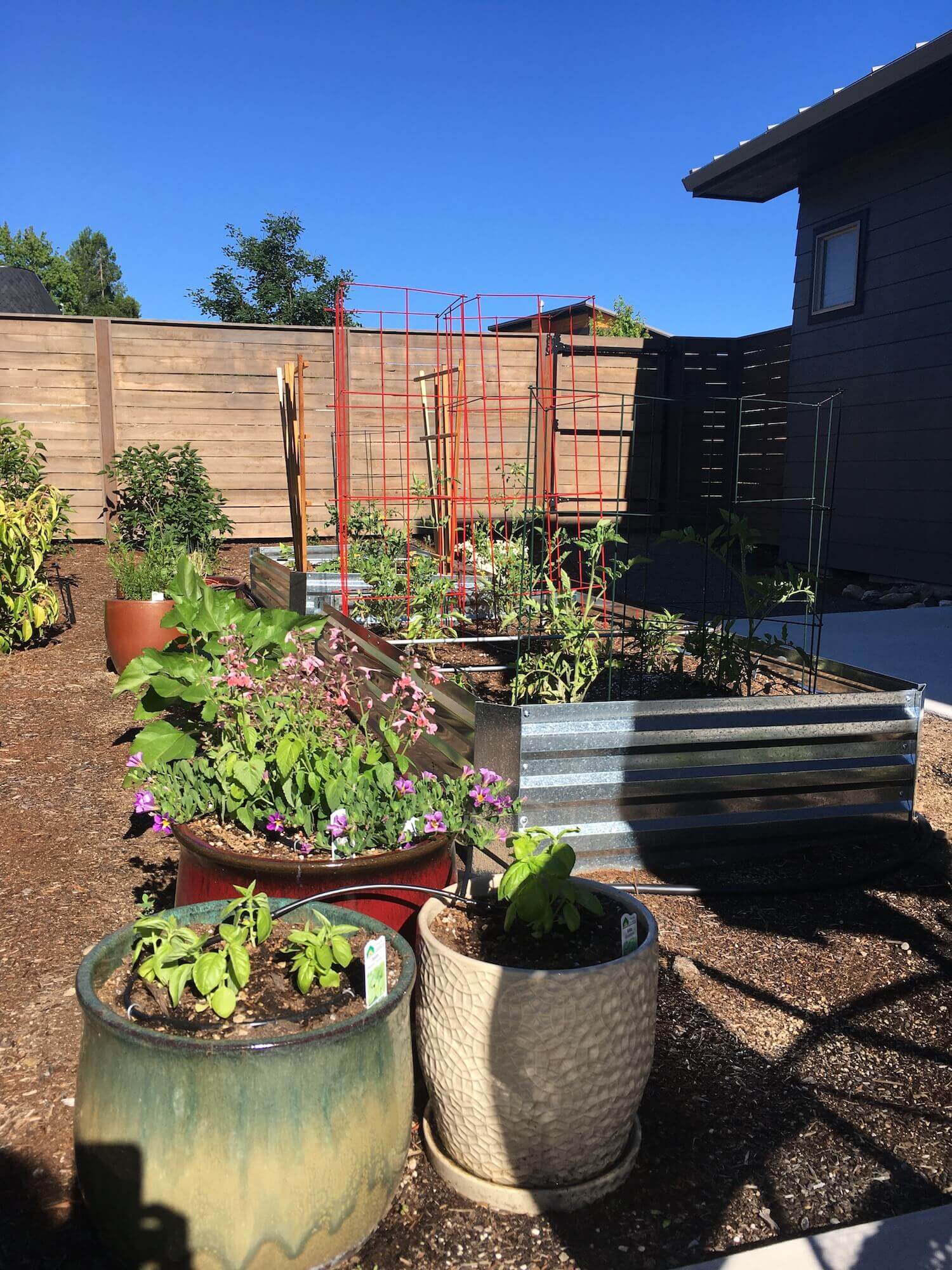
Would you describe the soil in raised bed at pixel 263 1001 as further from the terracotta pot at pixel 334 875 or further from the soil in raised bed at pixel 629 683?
the soil in raised bed at pixel 629 683

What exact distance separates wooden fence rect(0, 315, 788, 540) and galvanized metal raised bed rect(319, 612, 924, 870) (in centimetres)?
568

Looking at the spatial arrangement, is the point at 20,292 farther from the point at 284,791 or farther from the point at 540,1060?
the point at 540,1060

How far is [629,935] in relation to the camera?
A: 1.83 metres

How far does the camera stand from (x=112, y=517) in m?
9.49

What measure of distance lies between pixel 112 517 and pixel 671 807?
770 centimetres

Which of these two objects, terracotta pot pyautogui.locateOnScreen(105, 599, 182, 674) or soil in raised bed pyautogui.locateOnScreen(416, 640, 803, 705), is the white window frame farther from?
terracotta pot pyautogui.locateOnScreen(105, 599, 182, 674)

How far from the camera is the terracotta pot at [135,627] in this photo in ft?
18.5

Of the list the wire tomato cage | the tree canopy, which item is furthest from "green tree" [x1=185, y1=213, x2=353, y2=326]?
the wire tomato cage

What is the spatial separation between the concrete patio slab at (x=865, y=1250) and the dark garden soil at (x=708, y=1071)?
0.06 m

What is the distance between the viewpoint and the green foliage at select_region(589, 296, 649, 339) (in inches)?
538

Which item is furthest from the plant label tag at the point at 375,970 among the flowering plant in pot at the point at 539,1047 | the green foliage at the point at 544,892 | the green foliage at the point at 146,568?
the green foliage at the point at 146,568

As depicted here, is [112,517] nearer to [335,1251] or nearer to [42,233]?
[335,1251]

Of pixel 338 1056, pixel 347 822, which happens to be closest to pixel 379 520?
pixel 347 822

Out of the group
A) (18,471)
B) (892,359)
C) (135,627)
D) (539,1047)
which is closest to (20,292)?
(18,471)
